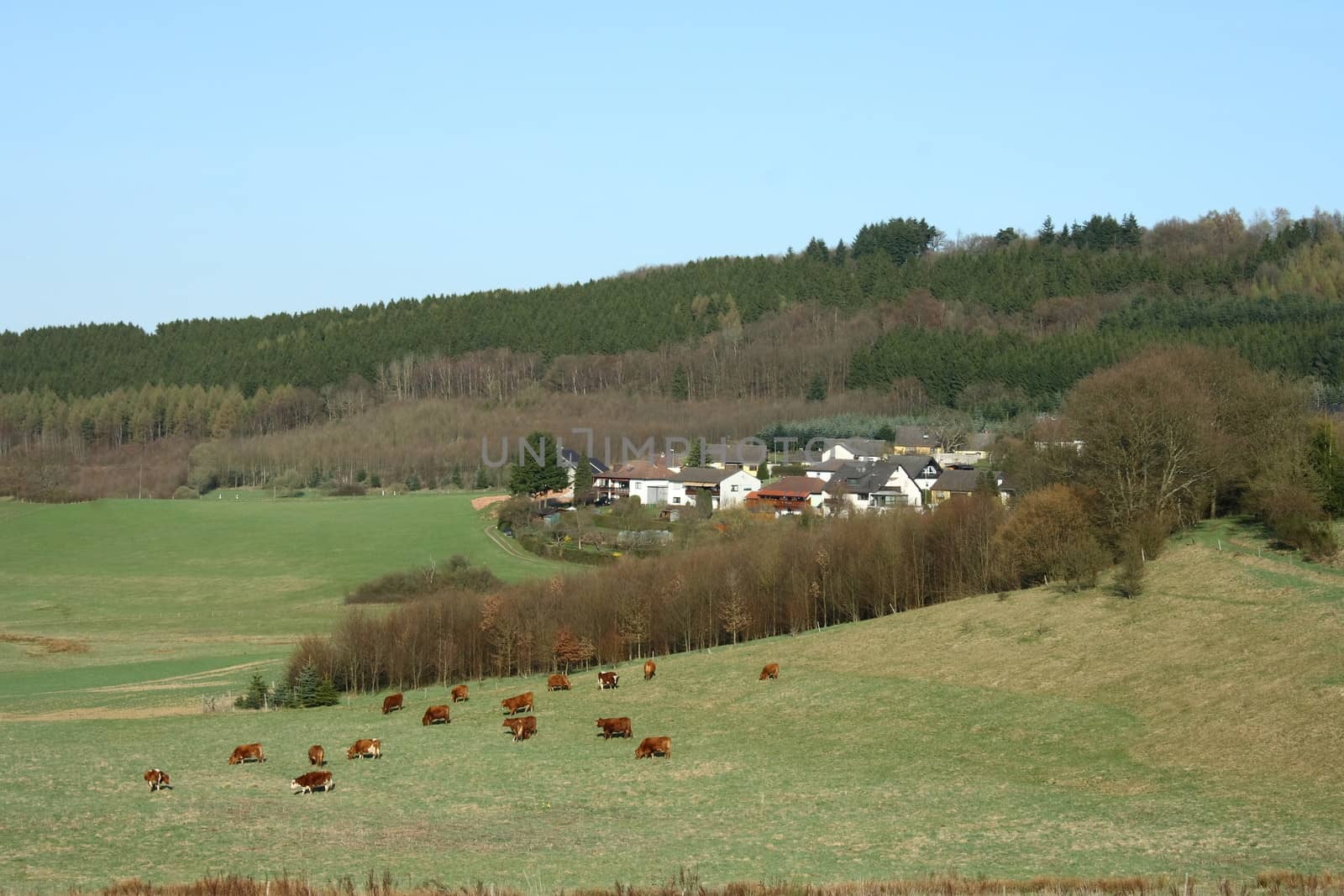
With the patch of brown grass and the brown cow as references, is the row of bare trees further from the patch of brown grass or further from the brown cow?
the patch of brown grass

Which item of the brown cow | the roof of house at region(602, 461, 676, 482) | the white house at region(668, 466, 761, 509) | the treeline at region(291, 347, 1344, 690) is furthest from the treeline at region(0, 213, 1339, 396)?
the brown cow

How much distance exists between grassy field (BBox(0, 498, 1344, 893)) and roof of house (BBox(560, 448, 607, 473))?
66.7m

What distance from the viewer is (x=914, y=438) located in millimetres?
122375

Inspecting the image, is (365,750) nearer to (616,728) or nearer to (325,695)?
(616,728)

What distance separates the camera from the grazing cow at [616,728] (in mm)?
35875

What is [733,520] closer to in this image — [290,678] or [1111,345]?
[290,678]

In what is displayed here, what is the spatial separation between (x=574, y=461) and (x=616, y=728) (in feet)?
276

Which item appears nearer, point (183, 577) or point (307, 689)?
point (307, 689)

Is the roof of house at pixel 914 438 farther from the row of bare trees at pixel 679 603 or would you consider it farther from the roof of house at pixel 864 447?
the row of bare trees at pixel 679 603

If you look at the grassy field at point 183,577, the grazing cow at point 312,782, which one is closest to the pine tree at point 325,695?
the grassy field at point 183,577

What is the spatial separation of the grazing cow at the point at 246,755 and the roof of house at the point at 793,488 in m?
65.1

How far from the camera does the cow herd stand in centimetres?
3005

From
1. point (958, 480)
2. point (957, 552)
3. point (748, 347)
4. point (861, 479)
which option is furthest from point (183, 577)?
point (748, 347)

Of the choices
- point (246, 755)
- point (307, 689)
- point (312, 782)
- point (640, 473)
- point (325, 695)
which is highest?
point (640, 473)
